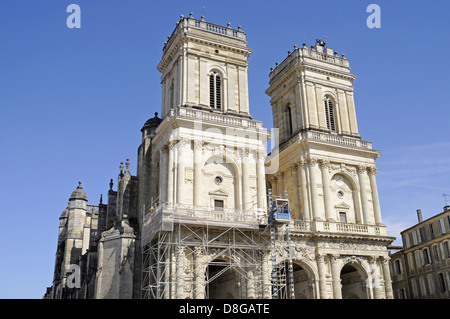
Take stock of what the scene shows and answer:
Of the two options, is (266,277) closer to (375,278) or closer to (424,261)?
(375,278)

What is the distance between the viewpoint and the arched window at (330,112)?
41.7m

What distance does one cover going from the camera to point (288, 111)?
1746 inches

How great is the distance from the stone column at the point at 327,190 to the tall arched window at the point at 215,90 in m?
9.36

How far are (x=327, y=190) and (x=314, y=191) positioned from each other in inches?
45.9

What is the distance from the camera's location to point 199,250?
1187 inches

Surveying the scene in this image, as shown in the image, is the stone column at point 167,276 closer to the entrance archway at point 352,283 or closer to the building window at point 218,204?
the building window at point 218,204

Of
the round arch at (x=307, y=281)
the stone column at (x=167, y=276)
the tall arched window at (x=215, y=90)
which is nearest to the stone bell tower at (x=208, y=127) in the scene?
the tall arched window at (x=215, y=90)

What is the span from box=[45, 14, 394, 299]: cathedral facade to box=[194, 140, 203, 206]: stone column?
0.08m

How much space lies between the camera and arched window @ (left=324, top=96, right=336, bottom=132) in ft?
137

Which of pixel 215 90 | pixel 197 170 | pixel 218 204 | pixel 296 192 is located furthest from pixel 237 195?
pixel 215 90
